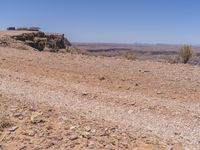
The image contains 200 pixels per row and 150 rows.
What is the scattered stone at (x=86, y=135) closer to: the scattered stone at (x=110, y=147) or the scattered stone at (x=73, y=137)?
the scattered stone at (x=73, y=137)

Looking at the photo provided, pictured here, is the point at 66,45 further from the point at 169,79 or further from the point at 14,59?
the point at 169,79

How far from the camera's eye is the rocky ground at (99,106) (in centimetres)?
862

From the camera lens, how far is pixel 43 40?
40.3 m

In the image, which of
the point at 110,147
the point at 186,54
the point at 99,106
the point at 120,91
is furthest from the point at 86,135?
the point at 186,54

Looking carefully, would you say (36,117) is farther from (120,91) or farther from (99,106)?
(120,91)

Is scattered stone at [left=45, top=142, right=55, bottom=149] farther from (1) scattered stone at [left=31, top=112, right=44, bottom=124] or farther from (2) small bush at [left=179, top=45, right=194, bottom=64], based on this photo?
(2) small bush at [left=179, top=45, right=194, bottom=64]

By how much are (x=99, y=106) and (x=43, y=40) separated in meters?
30.2

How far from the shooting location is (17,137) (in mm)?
9109

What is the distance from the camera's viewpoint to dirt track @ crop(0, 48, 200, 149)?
941cm

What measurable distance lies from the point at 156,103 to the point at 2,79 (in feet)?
19.1

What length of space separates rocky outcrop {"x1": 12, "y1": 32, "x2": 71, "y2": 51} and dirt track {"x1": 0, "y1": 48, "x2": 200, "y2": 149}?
61.6 feet

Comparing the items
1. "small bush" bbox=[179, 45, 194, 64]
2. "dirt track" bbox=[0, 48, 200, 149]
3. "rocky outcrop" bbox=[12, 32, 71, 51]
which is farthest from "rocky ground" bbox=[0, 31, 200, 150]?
"rocky outcrop" bbox=[12, 32, 71, 51]

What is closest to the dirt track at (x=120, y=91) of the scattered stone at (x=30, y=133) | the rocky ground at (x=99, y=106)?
the rocky ground at (x=99, y=106)

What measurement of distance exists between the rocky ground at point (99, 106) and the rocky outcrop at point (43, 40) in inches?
813
